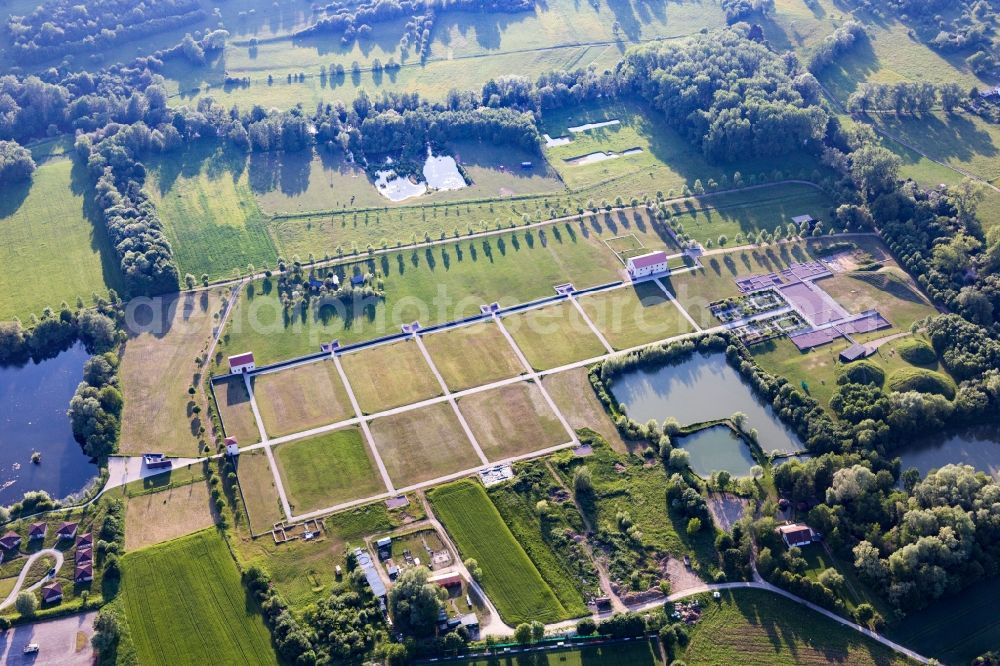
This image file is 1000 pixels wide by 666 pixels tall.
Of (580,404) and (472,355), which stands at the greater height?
(472,355)

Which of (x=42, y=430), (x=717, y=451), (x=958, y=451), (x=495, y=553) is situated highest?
(x=42, y=430)

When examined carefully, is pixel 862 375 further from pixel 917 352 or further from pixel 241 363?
pixel 241 363

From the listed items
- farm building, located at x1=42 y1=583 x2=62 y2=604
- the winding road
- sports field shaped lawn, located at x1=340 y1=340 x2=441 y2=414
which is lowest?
farm building, located at x1=42 y1=583 x2=62 y2=604

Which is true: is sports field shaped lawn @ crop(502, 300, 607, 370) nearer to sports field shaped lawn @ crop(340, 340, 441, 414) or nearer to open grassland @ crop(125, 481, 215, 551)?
sports field shaped lawn @ crop(340, 340, 441, 414)

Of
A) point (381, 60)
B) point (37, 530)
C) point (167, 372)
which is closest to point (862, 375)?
point (167, 372)

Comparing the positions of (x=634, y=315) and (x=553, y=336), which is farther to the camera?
(x=634, y=315)

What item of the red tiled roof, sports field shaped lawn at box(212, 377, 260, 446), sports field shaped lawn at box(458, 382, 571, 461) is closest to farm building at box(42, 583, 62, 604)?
sports field shaped lawn at box(212, 377, 260, 446)

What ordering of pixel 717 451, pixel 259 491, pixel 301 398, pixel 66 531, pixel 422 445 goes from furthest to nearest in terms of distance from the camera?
pixel 301 398 → pixel 717 451 → pixel 422 445 → pixel 259 491 → pixel 66 531

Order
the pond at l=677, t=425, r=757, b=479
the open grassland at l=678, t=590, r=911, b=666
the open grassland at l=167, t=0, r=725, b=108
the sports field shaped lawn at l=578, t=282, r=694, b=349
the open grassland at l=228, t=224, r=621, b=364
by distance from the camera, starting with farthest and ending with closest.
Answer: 1. the open grassland at l=167, t=0, r=725, b=108
2. the sports field shaped lawn at l=578, t=282, r=694, b=349
3. the open grassland at l=228, t=224, r=621, b=364
4. the pond at l=677, t=425, r=757, b=479
5. the open grassland at l=678, t=590, r=911, b=666
